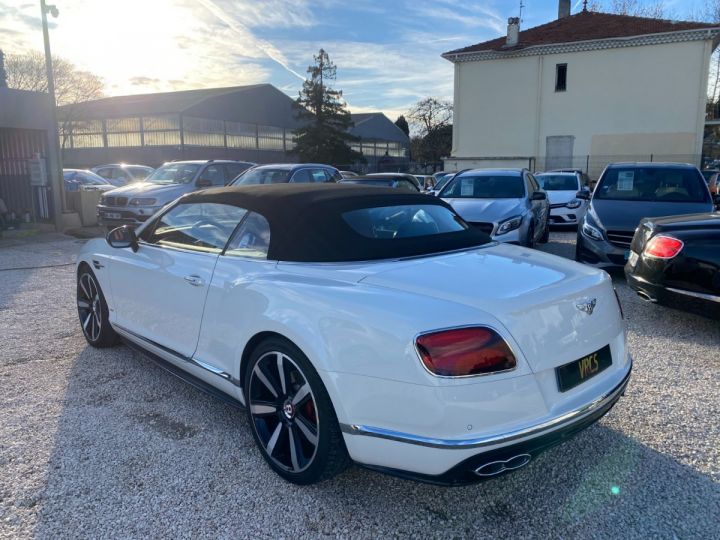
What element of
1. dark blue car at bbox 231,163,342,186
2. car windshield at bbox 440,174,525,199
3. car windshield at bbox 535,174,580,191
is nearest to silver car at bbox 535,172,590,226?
car windshield at bbox 535,174,580,191

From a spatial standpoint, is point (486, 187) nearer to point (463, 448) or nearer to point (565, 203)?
point (565, 203)

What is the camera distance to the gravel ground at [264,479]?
8.16ft

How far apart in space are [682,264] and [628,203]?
3269 millimetres

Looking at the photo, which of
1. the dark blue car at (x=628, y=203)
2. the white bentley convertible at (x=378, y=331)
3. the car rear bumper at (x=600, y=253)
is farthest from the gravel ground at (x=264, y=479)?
the dark blue car at (x=628, y=203)

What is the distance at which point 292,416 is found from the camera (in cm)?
274

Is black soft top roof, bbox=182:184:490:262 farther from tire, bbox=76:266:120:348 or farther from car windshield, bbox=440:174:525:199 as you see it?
car windshield, bbox=440:174:525:199

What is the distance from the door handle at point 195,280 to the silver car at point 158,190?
27.8 ft

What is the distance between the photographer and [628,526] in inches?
96.7

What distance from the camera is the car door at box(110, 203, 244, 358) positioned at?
11.1 ft

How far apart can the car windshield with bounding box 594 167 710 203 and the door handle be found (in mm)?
7001

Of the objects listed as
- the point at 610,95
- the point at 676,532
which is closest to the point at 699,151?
the point at 610,95

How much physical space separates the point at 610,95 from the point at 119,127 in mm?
30923

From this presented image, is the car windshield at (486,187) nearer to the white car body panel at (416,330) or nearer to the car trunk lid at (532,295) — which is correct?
the white car body panel at (416,330)

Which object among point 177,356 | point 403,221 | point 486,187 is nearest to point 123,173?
point 486,187
